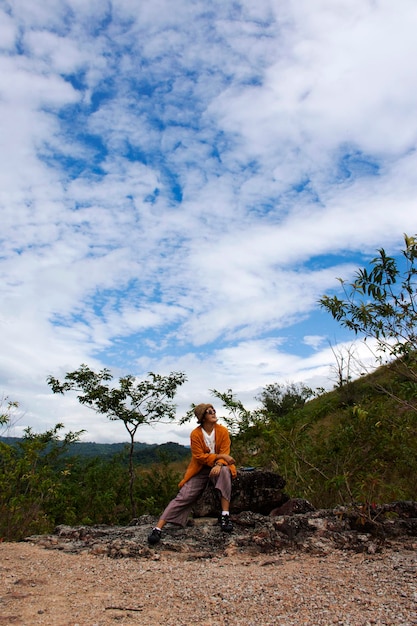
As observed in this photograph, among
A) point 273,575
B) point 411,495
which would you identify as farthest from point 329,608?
point 411,495

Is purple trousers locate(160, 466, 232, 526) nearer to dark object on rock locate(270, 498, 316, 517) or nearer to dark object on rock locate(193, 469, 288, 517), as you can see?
dark object on rock locate(193, 469, 288, 517)

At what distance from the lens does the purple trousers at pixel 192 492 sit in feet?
20.3

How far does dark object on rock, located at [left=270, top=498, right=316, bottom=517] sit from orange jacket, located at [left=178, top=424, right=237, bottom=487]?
826 millimetres

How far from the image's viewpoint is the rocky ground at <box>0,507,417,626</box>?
11.9 feet

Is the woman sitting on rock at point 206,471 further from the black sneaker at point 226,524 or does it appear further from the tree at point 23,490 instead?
the tree at point 23,490

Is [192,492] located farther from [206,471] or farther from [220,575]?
[220,575]

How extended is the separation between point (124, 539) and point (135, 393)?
4.85 m

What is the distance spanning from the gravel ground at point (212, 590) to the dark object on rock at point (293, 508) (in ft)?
4.10

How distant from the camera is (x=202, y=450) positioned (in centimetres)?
648

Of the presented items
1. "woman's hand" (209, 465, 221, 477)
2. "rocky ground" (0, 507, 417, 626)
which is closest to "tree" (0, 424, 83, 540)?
"rocky ground" (0, 507, 417, 626)

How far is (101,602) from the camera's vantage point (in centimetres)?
401

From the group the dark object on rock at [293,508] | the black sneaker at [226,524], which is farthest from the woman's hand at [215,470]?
the dark object on rock at [293,508]

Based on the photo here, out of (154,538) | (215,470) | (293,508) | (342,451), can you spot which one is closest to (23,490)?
(154,538)

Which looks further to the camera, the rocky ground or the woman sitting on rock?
the woman sitting on rock
